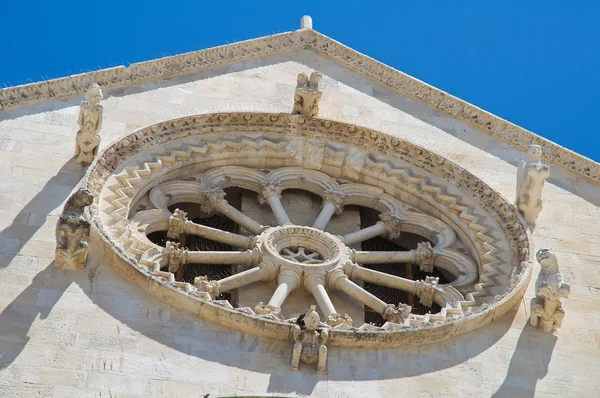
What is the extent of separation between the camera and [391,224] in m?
21.2

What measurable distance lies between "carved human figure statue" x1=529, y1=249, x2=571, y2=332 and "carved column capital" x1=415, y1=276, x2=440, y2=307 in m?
1.51

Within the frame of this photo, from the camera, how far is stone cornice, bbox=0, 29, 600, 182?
2117 cm

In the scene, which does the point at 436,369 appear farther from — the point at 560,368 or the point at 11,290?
the point at 11,290

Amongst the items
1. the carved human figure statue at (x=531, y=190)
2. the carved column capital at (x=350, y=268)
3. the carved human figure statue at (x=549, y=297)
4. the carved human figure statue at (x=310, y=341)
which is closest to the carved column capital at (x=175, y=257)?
the carved column capital at (x=350, y=268)

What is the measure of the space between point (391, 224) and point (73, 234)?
539cm

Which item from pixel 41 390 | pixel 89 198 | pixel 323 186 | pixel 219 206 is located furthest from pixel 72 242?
pixel 323 186

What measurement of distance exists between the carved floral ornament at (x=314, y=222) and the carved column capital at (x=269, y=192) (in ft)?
0.07

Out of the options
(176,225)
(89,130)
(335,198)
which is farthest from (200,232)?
(335,198)

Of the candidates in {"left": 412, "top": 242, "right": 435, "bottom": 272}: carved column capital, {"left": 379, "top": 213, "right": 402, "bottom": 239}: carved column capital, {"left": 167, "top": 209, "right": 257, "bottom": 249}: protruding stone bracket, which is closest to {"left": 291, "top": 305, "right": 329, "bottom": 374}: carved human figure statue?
{"left": 167, "top": 209, "right": 257, "bottom": 249}: protruding stone bracket

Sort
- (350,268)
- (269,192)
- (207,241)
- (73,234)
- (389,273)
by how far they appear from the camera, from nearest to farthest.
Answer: (73,234) → (350,268) → (207,241) → (389,273) → (269,192)

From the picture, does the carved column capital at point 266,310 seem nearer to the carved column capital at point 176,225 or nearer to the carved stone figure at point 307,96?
the carved column capital at point 176,225

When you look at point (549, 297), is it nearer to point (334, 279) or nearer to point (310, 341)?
point (334, 279)

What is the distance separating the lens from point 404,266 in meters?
21.0

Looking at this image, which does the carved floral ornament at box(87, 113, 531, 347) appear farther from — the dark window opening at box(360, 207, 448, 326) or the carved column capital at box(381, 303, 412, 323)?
the dark window opening at box(360, 207, 448, 326)
